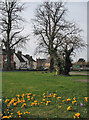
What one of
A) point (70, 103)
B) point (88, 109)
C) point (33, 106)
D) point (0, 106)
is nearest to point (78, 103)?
point (70, 103)

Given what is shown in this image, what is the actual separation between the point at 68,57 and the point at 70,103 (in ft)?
50.3

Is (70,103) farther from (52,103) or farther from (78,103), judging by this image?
(52,103)

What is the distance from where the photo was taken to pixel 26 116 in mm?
3990

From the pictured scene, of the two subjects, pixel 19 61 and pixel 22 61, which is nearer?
pixel 19 61

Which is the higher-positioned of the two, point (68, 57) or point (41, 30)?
point (41, 30)

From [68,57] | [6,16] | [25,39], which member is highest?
[6,16]

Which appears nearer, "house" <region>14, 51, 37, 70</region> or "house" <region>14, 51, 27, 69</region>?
"house" <region>14, 51, 37, 70</region>

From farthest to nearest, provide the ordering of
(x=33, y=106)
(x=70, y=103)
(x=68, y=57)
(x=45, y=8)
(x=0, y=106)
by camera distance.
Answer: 1. (x=45, y=8)
2. (x=68, y=57)
3. (x=70, y=103)
4. (x=33, y=106)
5. (x=0, y=106)

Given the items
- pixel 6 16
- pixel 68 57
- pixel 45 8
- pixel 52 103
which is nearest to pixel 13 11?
pixel 6 16

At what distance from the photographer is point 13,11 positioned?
101 ft

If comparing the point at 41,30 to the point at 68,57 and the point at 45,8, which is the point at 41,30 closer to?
the point at 45,8

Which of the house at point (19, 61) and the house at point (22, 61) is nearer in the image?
the house at point (22, 61)

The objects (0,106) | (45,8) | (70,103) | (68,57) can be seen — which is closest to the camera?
(0,106)

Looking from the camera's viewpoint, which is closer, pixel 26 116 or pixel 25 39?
pixel 26 116
